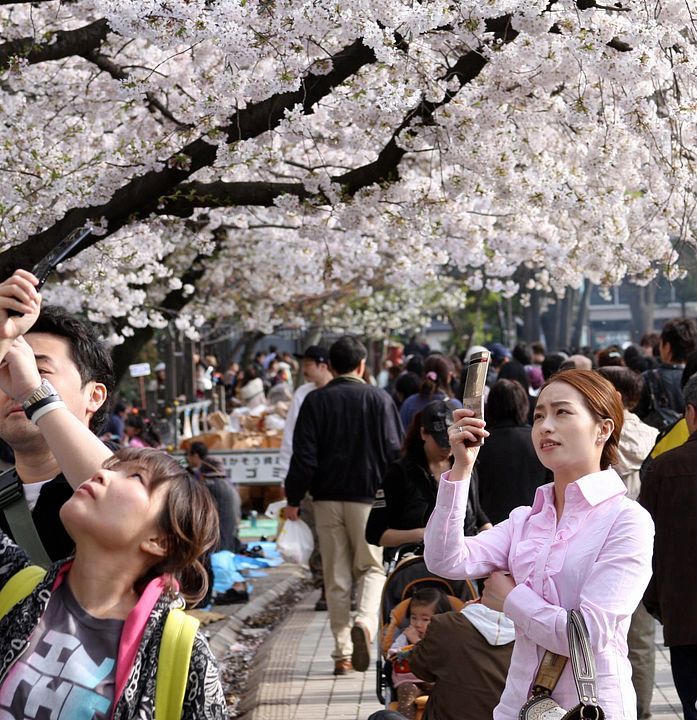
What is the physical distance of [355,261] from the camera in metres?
17.3

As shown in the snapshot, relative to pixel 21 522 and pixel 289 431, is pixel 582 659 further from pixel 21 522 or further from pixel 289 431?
pixel 289 431

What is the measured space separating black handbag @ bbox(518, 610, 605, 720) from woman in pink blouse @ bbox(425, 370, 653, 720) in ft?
0.09

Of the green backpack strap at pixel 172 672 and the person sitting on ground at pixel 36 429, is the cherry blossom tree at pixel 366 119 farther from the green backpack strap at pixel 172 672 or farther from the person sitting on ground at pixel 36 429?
the green backpack strap at pixel 172 672

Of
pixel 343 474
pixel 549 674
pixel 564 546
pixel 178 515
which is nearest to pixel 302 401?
pixel 343 474

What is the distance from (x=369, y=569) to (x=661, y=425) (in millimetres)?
2343

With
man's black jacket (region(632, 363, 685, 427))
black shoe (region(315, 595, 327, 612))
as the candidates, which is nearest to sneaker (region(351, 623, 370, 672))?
man's black jacket (region(632, 363, 685, 427))

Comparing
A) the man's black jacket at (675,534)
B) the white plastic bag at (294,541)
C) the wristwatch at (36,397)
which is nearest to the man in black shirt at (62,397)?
the wristwatch at (36,397)

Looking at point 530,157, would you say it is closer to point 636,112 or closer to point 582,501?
point 636,112

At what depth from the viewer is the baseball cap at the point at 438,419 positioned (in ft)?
20.9

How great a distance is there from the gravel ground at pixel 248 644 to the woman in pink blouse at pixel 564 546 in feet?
12.4

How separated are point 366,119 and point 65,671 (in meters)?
5.12

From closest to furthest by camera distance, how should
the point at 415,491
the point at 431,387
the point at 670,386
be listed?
the point at 415,491 → the point at 670,386 → the point at 431,387

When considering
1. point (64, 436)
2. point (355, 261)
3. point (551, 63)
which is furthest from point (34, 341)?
point (355, 261)

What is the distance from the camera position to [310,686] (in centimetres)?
805
